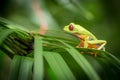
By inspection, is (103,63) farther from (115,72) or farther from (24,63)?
(24,63)

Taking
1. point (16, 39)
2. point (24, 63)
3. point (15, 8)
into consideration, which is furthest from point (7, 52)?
point (15, 8)

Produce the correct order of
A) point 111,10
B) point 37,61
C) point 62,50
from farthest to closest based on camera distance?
1. point 111,10
2. point 62,50
3. point 37,61

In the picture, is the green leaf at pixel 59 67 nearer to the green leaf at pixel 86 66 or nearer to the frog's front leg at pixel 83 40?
the green leaf at pixel 86 66

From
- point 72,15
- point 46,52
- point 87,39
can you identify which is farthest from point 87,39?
point 72,15

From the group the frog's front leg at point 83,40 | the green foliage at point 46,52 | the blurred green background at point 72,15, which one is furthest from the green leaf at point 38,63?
the blurred green background at point 72,15

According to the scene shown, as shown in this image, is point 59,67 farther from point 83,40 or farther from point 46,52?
point 83,40

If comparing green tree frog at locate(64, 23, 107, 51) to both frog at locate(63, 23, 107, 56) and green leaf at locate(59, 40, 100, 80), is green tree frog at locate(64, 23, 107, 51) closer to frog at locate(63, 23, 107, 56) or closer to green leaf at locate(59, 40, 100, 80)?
frog at locate(63, 23, 107, 56)
